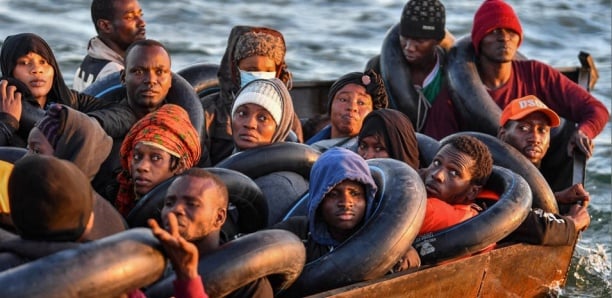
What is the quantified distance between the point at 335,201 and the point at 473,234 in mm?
732

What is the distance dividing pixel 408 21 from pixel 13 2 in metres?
9.58

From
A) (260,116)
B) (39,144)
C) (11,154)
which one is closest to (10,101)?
(11,154)

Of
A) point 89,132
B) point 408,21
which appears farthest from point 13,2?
point 89,132

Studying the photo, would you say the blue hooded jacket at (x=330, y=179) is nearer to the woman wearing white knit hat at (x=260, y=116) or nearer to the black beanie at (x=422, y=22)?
the woman wearing white knit hat at (x=260, y=116)

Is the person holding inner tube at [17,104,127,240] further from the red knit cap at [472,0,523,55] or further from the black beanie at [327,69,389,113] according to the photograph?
the red knit cap at [472,0,523,55]

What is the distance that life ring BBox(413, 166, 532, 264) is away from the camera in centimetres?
559

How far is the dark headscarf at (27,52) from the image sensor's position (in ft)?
20.3

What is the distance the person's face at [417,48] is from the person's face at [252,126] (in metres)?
2.29

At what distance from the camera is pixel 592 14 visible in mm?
18500

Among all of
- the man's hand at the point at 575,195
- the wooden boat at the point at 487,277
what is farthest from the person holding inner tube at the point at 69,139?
the man's hand at the point at 575,195

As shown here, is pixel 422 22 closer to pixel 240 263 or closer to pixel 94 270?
pixel 240 263

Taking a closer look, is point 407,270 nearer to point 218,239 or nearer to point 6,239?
point 218,239

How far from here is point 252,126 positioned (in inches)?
241

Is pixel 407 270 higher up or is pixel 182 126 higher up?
pixel 182 126
